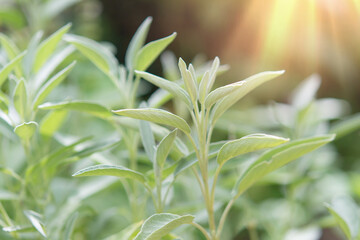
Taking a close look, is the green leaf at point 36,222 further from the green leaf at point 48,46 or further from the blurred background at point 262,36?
the blurred background at point 262,36

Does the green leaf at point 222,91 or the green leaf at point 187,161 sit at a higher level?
the green leaf at point 222,91

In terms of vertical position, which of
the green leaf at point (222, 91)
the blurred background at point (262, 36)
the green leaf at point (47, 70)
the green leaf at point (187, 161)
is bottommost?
the blurred background at point (262, 36)

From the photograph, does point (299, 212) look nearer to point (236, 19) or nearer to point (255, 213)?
point (255, 213)

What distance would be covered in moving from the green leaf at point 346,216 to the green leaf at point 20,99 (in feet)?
1.06

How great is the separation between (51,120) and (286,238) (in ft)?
1.30

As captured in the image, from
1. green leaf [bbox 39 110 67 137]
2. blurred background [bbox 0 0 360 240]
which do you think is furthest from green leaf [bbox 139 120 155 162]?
blurred background [bbox 0 0 360 240]

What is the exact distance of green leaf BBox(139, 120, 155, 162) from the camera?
1.38 ft

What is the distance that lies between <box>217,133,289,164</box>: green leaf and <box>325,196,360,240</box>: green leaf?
107 mm

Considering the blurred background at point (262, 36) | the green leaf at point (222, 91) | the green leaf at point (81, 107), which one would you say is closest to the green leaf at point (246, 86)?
the green leaf at point (222, 91)

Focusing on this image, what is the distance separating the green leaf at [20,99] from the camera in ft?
1.38

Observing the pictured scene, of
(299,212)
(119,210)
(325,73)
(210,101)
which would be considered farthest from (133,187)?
(325,73)

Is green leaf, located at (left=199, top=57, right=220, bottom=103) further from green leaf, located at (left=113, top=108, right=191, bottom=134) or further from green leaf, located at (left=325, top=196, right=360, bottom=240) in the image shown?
green leaf, located at (left=325, top=196, right=360, bottom=240)

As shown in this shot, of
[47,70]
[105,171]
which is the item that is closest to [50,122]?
[47,70]

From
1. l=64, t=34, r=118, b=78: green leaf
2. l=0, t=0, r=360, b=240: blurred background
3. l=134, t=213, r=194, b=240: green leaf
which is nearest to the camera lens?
l=134, t=213, r=194, b=240: green leaf
